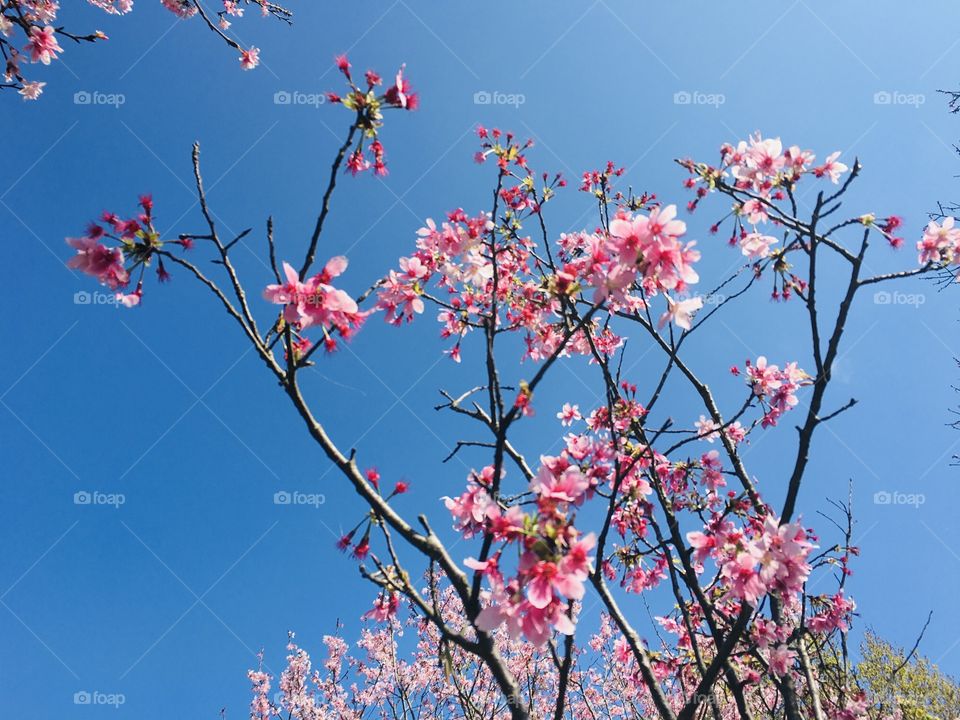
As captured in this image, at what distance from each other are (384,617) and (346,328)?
44.4 inches

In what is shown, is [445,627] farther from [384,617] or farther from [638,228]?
[638,228]

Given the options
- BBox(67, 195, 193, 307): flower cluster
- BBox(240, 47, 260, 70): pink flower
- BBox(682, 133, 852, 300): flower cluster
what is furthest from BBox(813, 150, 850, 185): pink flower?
BBox(240, 47, 260, 70): pink flower

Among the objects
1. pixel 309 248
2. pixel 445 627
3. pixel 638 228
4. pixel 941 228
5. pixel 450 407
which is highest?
pixel 941 228

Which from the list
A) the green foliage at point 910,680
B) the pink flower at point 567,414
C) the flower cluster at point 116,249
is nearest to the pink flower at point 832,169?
the pink flower at point 567,414

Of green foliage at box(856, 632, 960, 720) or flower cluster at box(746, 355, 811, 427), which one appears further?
green foliage at box(856, 632, 960, 720)

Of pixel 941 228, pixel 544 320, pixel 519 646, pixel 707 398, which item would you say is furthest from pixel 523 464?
pixel 519 646

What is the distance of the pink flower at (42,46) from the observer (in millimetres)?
3989

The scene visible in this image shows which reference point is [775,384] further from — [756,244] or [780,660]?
[780,660]

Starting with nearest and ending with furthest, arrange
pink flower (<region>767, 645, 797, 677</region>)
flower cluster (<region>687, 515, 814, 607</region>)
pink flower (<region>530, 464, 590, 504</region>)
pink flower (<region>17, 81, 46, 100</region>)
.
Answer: pink flower (<region>530, 464, 590, 504</region>) → flower cluster (<region>687, 515, 814, 607</region>) → pink flower (<region>767, 645, 797, 677</region>) → pink flower (<region>17, 81, 46, 100</region>)

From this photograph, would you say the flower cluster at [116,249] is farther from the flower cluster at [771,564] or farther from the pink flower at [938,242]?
the pink flower at [938,242]

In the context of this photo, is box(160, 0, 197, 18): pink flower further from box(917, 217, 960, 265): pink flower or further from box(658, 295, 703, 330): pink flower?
box(917, 217, 960, 265): pink flower

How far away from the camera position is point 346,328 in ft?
5.93

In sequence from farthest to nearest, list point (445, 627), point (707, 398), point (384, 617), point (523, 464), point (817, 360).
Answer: point (707, 398)
point (523, 464)
point (817, 360)
point (384, 617)
point (445, 627)

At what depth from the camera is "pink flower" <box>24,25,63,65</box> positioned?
3.99m
